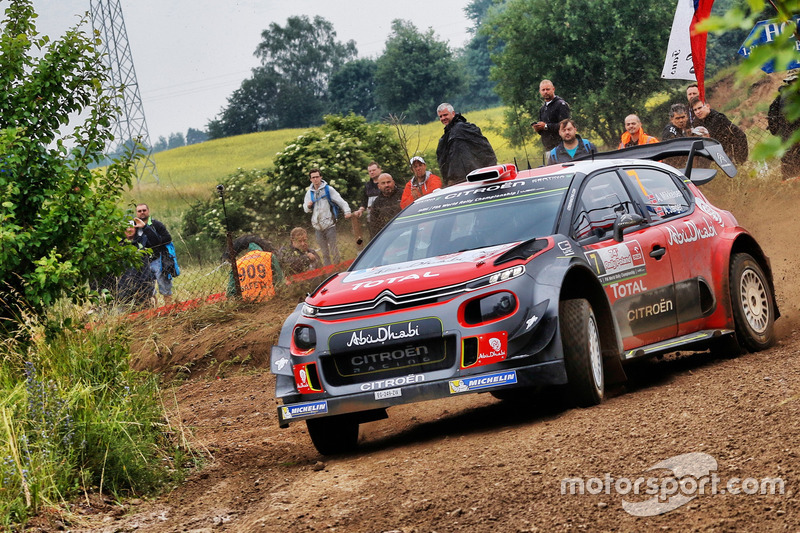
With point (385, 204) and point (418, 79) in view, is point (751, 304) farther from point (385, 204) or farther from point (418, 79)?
point (418, 79)

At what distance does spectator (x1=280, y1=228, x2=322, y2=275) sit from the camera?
14609mm

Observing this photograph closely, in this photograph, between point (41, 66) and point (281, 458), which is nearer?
point (281, 458)

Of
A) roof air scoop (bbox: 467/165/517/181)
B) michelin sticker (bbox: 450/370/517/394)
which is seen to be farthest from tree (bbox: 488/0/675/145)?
michelin sticker (bbox: 450/370/517/394)

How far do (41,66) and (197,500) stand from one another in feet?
13.0

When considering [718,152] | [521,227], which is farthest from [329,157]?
[521,227]

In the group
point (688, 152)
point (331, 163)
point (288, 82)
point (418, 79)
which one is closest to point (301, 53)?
point (288, 82)

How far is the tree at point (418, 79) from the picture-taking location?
84375mm

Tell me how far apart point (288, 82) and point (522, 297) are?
101463 millimetres

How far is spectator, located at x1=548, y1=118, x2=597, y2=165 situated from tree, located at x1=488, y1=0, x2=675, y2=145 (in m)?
31.6

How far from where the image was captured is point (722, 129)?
15.1 meters

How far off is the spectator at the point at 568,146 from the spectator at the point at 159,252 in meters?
5.69

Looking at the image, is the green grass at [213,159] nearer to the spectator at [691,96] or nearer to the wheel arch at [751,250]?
the spectator at [691,96]

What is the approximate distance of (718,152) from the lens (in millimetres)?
9398

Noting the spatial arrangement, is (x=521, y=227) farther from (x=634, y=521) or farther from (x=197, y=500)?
(x=634, y=521)
